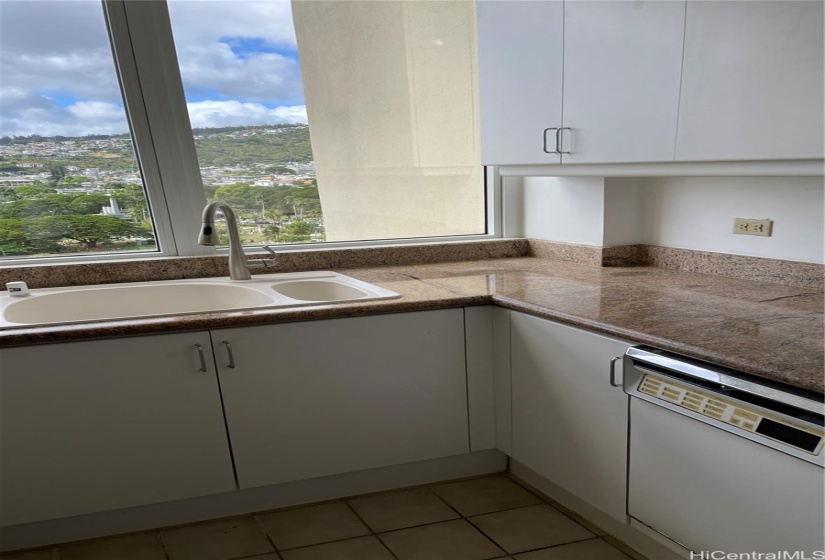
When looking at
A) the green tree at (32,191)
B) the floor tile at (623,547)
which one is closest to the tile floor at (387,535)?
the floor tile at (623,547)

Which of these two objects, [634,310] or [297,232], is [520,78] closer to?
[634,310]

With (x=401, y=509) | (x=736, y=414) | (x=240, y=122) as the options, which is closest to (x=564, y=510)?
(x=401, y=509)

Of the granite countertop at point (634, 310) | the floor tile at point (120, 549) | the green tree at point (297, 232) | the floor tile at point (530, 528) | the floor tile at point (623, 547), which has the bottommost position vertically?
the floor tile at point (530, 528)

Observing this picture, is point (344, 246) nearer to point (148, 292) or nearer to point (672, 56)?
point (148, 292)

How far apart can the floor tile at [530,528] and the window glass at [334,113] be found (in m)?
1.35

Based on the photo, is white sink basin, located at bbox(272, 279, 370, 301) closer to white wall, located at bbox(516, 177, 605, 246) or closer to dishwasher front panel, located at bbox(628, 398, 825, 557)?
white wall, located at bbox(516, 177, 605, 246)

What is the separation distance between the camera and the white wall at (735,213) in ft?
5.36

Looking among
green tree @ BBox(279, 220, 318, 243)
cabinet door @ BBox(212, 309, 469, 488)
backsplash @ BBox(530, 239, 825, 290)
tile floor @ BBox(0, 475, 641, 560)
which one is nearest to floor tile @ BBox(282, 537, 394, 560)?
tile floor @ BBox(0, 475, 641, 560)

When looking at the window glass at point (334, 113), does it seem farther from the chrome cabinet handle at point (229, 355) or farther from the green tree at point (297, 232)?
the chrome cabinet handle at point (229, 355)

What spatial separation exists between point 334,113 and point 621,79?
1.26 metres

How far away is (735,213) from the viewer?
1.83m

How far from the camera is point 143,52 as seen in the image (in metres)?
2.05

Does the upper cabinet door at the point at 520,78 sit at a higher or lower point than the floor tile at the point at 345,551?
higher

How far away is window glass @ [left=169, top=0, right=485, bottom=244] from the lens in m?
2.18
